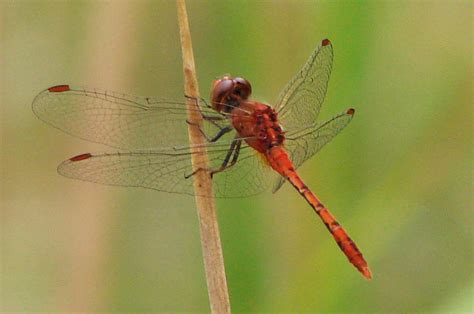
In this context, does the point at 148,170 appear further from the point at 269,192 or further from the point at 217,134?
the point at 269,192

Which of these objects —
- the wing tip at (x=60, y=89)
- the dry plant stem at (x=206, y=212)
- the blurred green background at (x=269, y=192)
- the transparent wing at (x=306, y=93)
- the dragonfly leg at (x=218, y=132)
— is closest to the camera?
the dry plant stem at (x=206, y=212)

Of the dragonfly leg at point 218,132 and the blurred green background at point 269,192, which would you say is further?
the blurred green background at point 269,192

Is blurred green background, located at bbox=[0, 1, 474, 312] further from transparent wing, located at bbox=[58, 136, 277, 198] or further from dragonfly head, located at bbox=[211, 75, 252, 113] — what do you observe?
transparent wing, located at bbox=[58, 136, 277, 198]

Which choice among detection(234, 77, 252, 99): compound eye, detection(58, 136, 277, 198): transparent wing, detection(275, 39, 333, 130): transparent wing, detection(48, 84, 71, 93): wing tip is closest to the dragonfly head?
detection(234, 77, 252, 99): compound eye

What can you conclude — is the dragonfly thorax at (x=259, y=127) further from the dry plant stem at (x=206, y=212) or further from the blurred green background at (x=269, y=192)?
the dry plant stem at (x=206, y=212)

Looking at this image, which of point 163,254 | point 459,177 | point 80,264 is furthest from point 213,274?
point 459,177

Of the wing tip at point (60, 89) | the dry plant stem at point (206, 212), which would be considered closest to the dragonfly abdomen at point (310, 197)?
the dry plant stem at point (206, 212)

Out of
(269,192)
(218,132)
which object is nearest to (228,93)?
(218,132)
